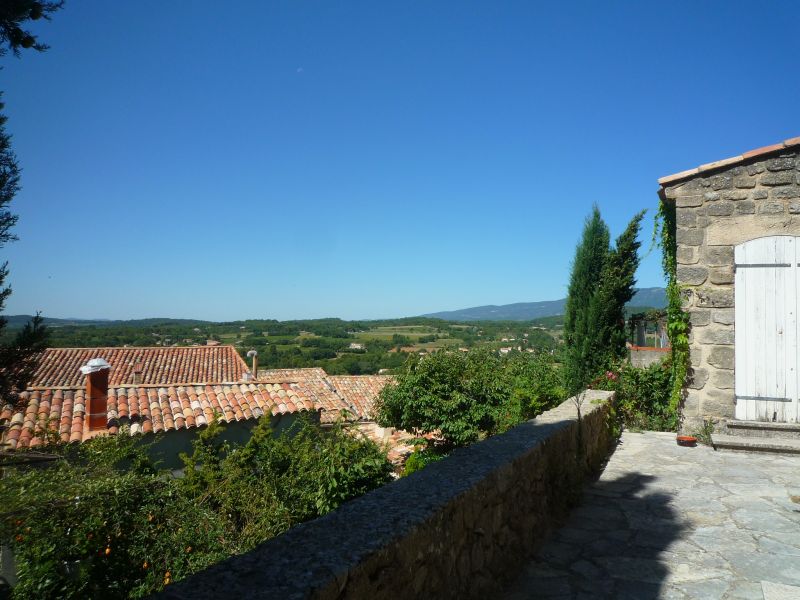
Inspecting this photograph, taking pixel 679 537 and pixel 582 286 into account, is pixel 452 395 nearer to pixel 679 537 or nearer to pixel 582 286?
pixel 582 286

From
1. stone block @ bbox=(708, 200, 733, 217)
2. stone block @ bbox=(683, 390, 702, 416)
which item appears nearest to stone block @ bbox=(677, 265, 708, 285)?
stone block @ bbox=(708, 200, 733, 217)

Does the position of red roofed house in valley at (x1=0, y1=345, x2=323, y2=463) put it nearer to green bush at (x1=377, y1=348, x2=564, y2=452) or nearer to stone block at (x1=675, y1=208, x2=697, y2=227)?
green bush at (x1=377, y1=348, x2=564, y2=452)

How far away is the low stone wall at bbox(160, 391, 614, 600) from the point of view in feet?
5.32

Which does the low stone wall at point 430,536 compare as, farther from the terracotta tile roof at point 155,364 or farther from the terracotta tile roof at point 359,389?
the terracotta tile roof at point 155,364

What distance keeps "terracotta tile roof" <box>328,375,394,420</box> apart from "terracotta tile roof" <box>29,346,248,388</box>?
442 centimetres

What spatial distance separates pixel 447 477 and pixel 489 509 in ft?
1.00

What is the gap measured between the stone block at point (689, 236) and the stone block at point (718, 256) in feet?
0.46

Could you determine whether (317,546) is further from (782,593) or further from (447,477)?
(782,593)

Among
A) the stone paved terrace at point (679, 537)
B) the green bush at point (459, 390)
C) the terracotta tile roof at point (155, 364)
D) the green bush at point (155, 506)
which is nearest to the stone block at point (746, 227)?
Answer: the stone paved terrace at point (679, 537)

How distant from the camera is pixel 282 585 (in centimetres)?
155

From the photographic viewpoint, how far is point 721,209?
661 cm

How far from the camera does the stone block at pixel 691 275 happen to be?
6.68 m

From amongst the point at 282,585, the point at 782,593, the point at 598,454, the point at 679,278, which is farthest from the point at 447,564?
the point at 679,278

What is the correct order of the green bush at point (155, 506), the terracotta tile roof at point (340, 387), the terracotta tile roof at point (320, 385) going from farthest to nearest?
the terracotta tile roof at point (340, 387) → the terracotta tile roof at point (320, 385) → the green bush at point (155, 506)
